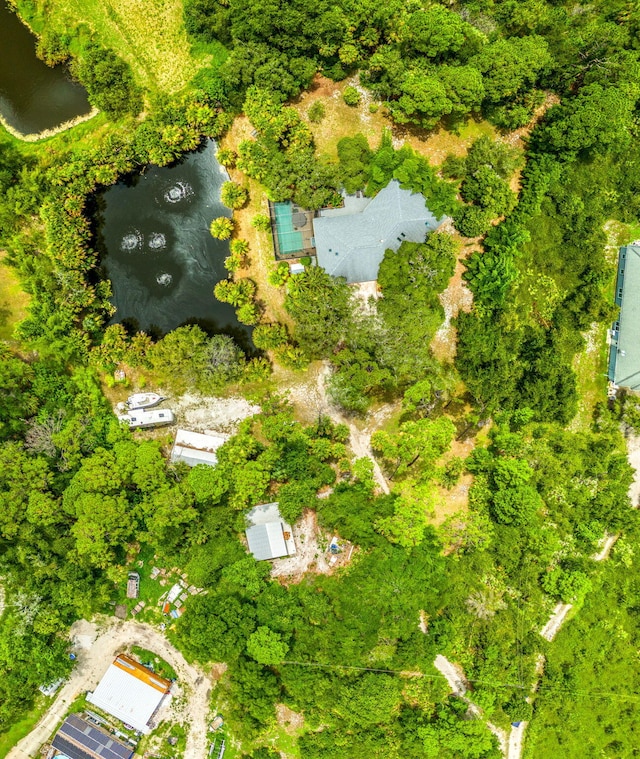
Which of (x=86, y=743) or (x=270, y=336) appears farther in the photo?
(x=270, y=336)

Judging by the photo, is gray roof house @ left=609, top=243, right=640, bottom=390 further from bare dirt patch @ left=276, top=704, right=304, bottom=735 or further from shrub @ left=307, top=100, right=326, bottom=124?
bare dirt patch @ left=276, top=704, right=304, bottom=735

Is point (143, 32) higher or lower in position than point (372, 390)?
higher

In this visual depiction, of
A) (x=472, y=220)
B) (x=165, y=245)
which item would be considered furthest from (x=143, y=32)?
(x=472, y=220)

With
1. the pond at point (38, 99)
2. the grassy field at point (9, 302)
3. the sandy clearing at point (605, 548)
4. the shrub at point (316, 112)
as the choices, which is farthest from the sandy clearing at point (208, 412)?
the sandy clearing at point (605, 548)

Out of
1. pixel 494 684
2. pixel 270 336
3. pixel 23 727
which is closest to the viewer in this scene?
pixel 494 684

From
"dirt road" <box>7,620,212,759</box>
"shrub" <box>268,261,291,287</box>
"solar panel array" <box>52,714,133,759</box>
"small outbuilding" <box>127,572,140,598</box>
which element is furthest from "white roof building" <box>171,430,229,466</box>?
"solar panel array" <box>52,714,133,759</box>

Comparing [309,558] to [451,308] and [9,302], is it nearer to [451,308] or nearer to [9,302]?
[451,308]
